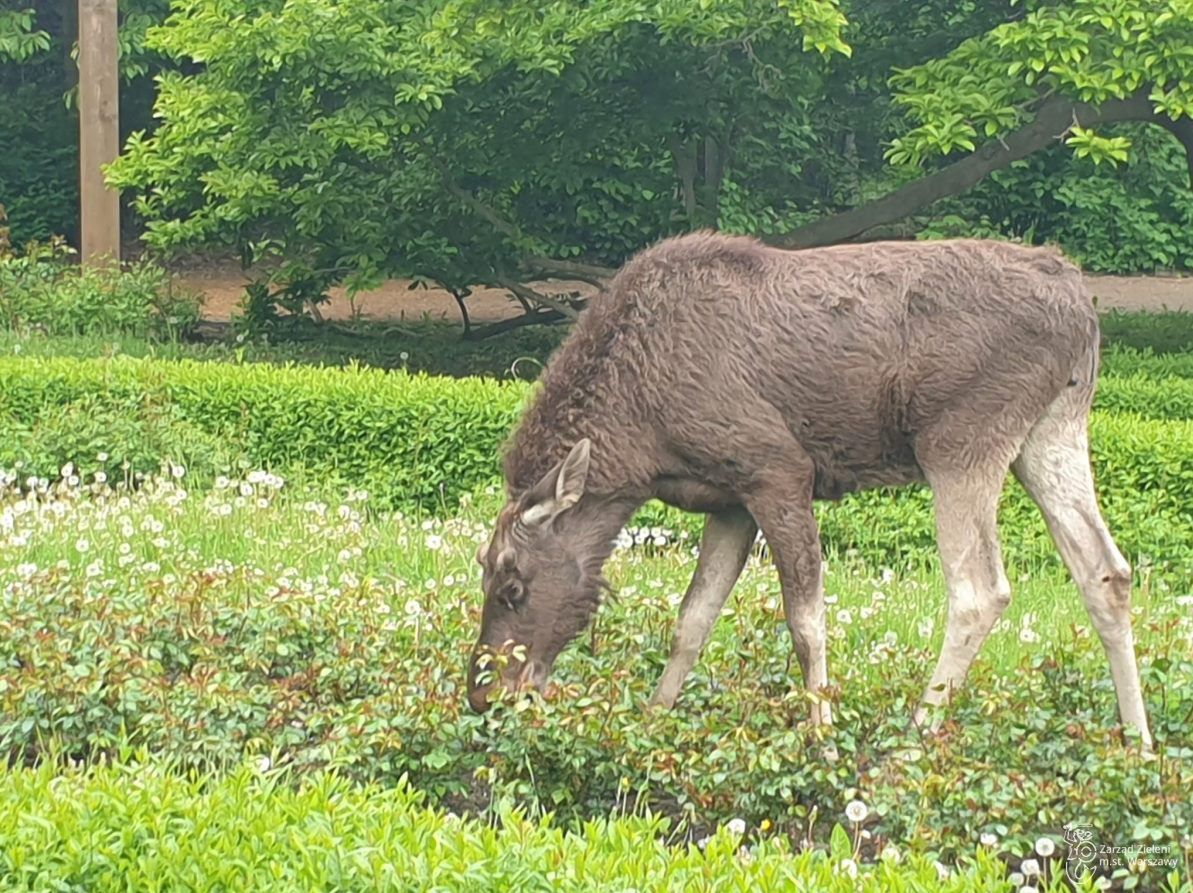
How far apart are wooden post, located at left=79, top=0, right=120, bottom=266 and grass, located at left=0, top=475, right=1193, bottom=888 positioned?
9239 millimetres

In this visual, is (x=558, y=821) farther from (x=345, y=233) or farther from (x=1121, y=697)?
(x=345, y=233)

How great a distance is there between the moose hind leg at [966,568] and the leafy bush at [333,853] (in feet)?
4.19

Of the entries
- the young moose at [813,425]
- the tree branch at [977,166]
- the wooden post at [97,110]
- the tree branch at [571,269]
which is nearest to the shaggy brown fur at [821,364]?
the young moose at [813,425]

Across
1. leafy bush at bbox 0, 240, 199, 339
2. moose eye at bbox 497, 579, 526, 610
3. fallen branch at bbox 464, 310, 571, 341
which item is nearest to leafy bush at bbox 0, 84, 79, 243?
leafy bush at bbox 0, 240, 199, 339

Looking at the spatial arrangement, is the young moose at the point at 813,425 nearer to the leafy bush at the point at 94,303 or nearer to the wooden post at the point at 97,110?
the leafy bush at the point at 94,303

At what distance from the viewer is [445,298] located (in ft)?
73.1

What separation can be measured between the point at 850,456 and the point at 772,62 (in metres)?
7.88

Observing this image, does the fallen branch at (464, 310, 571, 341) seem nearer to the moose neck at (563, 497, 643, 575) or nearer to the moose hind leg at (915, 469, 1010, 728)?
the moose neck at (563, 497, 643, 575)

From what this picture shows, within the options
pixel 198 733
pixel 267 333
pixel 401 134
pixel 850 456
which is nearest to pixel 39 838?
pixel 198 733

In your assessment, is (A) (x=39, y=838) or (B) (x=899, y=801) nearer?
(A) (x=39, y=838)

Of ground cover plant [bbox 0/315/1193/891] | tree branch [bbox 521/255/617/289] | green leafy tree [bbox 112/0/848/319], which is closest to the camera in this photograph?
ground cover plant [bbox 0/315/1193/891]

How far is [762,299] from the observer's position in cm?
541

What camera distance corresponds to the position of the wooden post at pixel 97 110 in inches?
623

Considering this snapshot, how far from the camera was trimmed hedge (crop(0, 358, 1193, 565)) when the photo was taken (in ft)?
29.5
